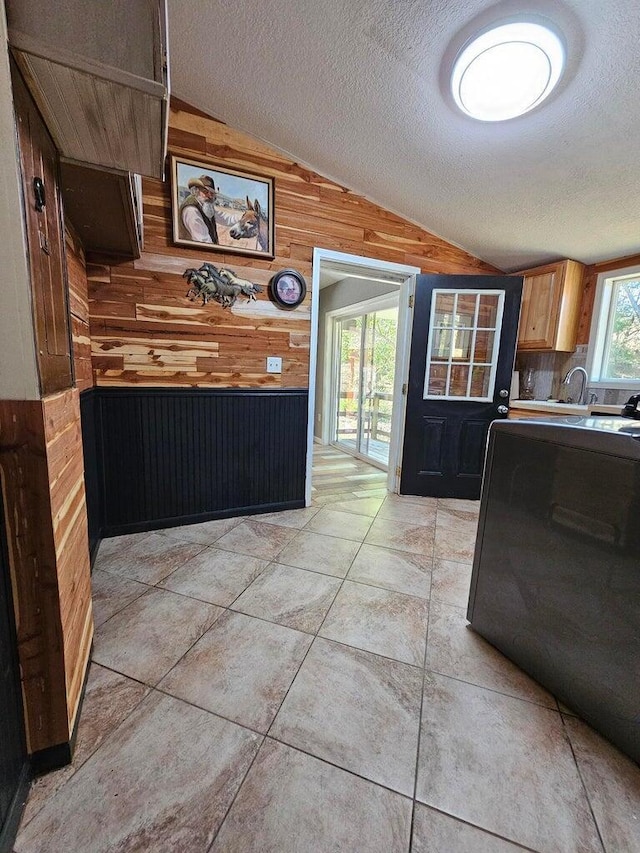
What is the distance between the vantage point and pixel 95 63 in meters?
0.76

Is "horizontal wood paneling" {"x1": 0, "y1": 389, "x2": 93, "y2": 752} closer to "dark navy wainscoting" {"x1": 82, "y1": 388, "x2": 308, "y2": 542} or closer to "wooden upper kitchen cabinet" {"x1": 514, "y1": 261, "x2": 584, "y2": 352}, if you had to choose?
"dark navy wainscoting" {"x1": 82, "y1": 388, "x2": 308, "y2": 542}

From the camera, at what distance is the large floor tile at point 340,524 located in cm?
239

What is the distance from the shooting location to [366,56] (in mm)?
1605

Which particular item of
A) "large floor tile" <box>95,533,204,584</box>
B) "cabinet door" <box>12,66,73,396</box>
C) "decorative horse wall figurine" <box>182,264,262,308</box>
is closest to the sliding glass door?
"decorative horse wall figurine" <box>182,264,262,308</box>

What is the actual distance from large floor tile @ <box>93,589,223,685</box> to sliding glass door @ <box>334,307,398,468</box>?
288cm

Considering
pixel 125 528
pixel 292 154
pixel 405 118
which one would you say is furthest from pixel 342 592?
pixel 292 154

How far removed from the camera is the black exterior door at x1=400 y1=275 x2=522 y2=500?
2.98 metres

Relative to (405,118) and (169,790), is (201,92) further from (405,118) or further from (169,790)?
(169,790)

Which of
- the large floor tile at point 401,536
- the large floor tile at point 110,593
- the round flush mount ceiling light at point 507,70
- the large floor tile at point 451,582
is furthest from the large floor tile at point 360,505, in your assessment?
the round flush mount ceiling light at point 507,70

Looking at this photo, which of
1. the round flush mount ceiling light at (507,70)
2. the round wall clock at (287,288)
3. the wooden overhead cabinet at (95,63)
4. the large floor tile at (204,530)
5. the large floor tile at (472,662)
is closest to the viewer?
the wooden overhead cabinet at (95,63)

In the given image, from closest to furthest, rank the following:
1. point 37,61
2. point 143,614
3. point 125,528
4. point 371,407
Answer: point 37,61
point 143,614
point 125,528
point 371,407

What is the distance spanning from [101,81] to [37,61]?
0.12m

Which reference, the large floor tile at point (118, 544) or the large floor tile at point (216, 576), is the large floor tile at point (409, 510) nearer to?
the large floor tile at point (216, 576)

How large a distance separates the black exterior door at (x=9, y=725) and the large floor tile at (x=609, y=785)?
139 cm
